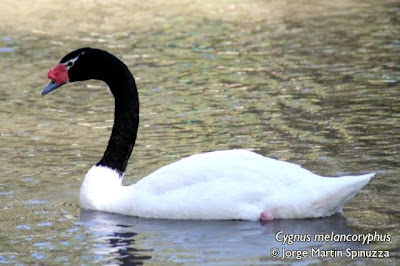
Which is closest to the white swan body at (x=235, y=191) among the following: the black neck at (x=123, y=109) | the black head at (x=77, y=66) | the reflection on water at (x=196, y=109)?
the reflection on water at (x=196, y=109)

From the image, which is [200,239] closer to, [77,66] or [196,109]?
[77,66]

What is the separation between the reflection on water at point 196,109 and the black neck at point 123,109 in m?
0.66

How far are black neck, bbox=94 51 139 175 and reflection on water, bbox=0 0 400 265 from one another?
66cm

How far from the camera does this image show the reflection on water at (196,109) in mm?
9234

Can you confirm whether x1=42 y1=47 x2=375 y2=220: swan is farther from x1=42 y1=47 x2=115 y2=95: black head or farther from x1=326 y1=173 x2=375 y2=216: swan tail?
x1=42 y1=47 x2=115 y2=95: black head

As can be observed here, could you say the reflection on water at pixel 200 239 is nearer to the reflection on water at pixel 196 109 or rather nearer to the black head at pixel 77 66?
the reflection on water at pixel 196 109

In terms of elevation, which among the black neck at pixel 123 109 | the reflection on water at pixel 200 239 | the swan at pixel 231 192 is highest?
the black neck at pixel 123 109

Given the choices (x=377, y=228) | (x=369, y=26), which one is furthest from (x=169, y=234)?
(x=369, y=26)

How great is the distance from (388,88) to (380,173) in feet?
14.6

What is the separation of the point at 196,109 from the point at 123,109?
12.5 feet

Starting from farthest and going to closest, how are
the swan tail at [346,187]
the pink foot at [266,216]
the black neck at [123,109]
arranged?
the black neck at [123,109] < the pink foot at [266,216] < the swan tail at [346,187]

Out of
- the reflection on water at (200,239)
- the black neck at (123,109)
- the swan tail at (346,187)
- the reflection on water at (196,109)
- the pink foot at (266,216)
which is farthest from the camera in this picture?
the black neck at (123,109)

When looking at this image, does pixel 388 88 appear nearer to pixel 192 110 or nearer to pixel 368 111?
pixel 368 111

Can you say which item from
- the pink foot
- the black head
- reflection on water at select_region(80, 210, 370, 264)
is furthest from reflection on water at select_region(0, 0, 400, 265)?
the black head
